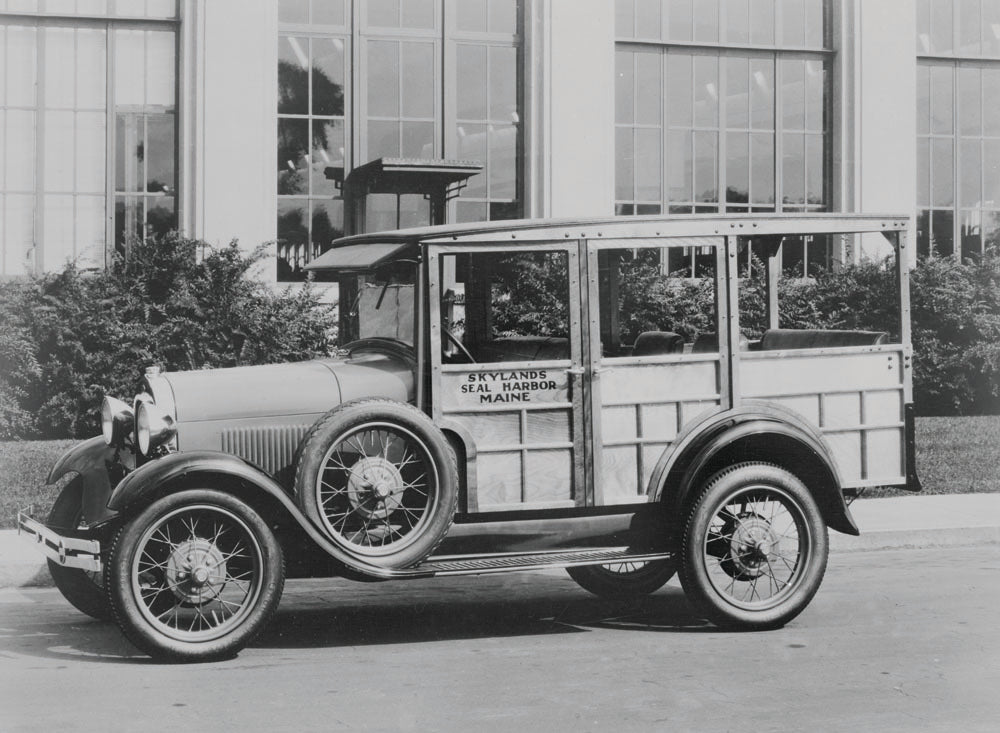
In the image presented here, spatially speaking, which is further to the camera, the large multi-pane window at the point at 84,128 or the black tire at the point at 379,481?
the large multi-pane window at the point at 84,128

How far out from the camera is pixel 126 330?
1479 cm

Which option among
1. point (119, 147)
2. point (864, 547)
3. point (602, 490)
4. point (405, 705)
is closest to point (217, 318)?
point (119, 147)

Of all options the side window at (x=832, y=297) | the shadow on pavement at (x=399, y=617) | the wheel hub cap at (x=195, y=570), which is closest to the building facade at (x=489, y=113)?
the side window at (x=832, y=297)

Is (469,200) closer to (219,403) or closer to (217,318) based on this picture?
(217,318)

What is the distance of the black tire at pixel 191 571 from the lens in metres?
6.34

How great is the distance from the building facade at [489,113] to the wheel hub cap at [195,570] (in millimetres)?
10713

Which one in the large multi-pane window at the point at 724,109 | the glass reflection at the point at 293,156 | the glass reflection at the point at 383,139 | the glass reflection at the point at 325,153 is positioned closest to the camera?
the glass reflection at the point at 293,156

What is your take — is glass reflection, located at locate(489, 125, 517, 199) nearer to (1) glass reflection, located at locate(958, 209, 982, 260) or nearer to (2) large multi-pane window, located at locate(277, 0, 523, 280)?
(2) large multi-pane window, located at locate(277, 0, 523, 280)

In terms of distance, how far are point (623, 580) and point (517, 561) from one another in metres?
1.51

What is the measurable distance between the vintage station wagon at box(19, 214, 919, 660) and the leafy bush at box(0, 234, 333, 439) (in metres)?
7.35

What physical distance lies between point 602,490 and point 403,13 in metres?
11.9

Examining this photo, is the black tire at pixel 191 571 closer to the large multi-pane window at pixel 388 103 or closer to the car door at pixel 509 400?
the car door at pixel 509 400

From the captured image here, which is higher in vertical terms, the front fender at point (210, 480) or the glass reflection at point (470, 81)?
the glass reflection at point (470, 81)

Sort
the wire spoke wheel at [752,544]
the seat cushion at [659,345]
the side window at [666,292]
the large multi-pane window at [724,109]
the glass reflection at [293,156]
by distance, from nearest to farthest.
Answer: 1. the wire spoke wheel at [752,544]
2. the seat cushion at [659,345]
3. the side window at [666,292]
4. the glass reflection at [293,156]
5. the large multi-pane window at [724,109]
